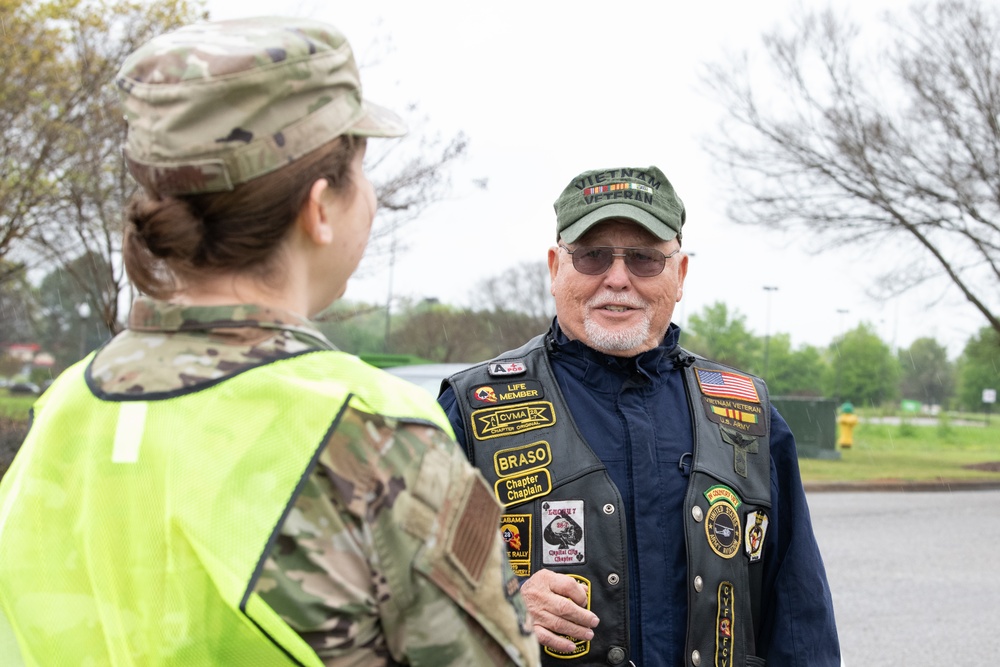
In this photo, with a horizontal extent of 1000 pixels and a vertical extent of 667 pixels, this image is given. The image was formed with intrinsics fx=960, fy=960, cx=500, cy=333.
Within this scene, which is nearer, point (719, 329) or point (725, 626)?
point (725, 626)

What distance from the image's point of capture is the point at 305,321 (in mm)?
1267

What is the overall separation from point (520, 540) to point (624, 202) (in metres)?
0.96

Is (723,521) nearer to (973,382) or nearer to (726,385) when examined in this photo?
(726,385)

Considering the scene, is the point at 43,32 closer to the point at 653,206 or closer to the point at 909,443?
the point at 653,206

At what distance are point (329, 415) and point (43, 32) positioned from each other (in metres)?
9.82

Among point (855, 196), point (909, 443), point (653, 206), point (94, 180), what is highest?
point (855, 196)

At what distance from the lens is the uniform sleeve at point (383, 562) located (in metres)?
1.10

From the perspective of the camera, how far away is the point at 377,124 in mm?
1302

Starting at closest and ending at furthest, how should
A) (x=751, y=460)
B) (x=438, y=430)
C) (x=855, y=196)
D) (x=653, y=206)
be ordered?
(x=438, y=430)
(x=751, y=460)
(x=653, y=206)
(x=855, y=196)

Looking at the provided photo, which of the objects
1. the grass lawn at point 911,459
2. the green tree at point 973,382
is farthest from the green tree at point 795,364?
the grass lawn at point 911,459

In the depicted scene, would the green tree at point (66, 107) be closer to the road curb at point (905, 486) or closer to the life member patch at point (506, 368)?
the life member patch at point (506, 368)

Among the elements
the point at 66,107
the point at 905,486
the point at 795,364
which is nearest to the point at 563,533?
the point at 66,107

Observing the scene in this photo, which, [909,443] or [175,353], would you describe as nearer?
[175,353]

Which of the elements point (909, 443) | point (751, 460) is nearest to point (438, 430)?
point (751, 460)
